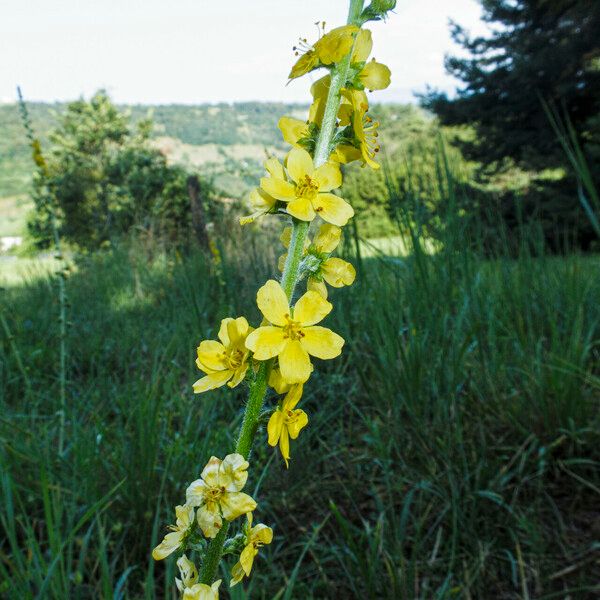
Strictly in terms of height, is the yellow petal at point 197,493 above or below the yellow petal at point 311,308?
below

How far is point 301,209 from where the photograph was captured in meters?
0.71

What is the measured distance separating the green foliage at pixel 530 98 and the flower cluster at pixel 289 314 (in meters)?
10.5

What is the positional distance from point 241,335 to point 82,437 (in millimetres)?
1323

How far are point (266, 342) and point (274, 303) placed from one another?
0.15 ft

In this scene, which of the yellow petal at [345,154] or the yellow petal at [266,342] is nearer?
the yellow petal at [266,342]

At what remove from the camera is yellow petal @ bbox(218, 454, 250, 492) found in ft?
2.06

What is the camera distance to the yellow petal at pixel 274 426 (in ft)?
2.15

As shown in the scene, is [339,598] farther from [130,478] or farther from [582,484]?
[582,484]

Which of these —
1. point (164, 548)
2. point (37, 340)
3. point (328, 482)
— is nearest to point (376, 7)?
point (164, 548)

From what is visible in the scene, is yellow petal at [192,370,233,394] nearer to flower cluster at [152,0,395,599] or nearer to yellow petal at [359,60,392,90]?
flower cluster at [152,0,395,599]

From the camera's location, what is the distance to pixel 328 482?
203cm

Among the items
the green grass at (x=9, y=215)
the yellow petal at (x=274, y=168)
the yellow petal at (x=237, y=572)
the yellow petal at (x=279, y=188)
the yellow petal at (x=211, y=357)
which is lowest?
the green grass at (x=9, y=215)

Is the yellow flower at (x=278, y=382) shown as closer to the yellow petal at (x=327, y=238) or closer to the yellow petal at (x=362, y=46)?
the yellow petal at (x=327, y=238)

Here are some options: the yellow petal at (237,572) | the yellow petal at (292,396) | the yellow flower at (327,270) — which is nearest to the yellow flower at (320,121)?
the yellow flower at (327,270)
